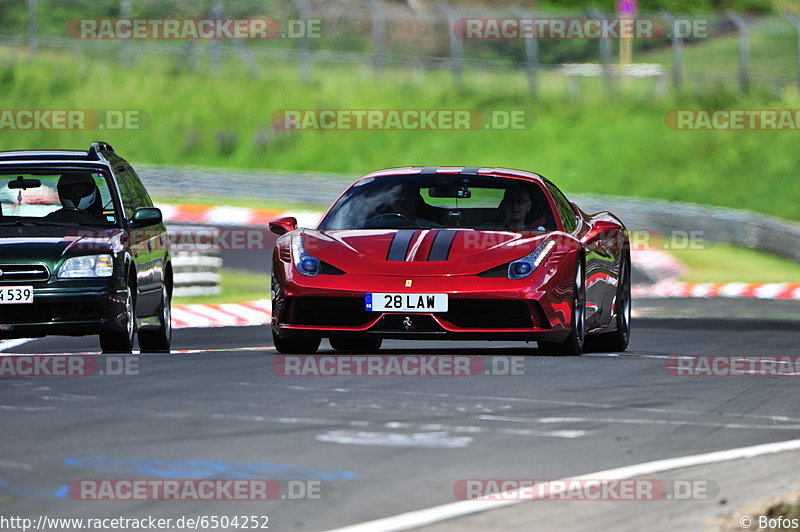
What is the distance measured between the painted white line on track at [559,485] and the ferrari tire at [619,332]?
5.35 m

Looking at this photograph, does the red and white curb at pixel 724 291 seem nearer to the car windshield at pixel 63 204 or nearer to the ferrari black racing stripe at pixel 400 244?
the car windshield at pixel 63 204

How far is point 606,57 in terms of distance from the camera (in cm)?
4225

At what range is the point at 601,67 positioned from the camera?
4397cm

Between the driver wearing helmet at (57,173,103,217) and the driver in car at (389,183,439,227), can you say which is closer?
the driver in car at (389,183,439,227)

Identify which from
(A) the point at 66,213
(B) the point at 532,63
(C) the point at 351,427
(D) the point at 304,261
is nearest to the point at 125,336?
(A) the point at 66,213

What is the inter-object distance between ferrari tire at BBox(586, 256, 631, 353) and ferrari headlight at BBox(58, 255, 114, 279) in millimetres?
3991

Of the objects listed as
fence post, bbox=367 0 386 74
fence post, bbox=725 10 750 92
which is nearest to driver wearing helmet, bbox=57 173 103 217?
fence post, bbox=725 10 750 92

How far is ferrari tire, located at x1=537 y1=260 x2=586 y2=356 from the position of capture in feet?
40.2

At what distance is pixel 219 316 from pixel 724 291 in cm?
900

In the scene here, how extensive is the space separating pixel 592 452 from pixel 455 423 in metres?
1.02

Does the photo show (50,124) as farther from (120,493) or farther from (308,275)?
(120,493)

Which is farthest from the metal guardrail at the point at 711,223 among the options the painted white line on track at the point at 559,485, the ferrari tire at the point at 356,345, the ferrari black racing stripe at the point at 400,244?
the painted white line on track at the point at 559,485

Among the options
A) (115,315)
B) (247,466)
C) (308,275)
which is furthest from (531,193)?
(247,466)

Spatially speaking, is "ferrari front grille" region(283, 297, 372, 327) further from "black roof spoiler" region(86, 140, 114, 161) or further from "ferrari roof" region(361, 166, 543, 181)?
"black roof spoiler" region(86, 140, 114, 161)
